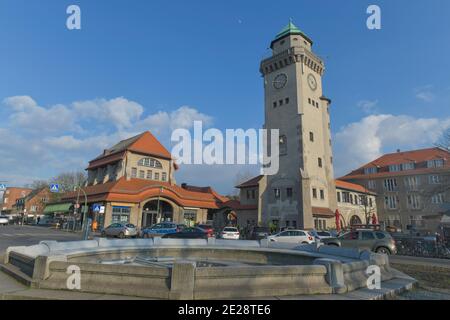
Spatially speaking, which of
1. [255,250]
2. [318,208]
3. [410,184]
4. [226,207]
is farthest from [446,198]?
[255,250]

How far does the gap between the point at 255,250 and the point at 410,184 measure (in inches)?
2237

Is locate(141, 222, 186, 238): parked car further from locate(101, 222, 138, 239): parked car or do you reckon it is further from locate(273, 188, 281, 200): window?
locate(273, 188, 281, 200): window

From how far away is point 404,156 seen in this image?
64.9m

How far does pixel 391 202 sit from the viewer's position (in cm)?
6069

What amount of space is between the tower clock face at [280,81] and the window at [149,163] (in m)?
24.9

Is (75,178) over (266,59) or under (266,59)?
under

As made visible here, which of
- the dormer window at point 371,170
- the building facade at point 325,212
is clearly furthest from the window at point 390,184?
the building facade at point 325,212

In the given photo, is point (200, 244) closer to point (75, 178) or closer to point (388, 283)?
point (388, 283)

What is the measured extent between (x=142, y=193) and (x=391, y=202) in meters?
50.0

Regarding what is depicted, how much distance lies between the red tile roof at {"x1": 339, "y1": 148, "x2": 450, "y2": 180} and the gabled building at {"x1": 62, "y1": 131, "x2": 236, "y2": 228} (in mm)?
34026

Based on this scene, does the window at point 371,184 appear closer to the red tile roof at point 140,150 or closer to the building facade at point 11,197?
the red tile roof at point 140,150

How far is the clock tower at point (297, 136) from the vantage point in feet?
142

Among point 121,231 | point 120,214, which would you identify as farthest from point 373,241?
point 120,214
